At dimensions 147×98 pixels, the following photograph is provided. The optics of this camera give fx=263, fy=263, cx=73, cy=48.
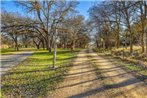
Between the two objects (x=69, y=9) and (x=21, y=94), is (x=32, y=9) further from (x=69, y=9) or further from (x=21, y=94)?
(x=21, y=94)

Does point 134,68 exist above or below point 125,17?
below

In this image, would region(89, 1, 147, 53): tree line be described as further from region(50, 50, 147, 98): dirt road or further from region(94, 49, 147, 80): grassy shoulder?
region(50, 50, 147, 98): dirt road

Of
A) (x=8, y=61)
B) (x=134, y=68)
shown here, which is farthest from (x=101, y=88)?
(x=8, y=61)

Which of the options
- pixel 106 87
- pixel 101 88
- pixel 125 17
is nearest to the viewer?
pixel 101 88

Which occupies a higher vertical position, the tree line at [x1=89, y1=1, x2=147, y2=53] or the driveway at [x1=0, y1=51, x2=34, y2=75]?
the tree line at [x1=89, y1=1, x2=147, y2=53]

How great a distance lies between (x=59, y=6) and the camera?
A: 4712 centimetres

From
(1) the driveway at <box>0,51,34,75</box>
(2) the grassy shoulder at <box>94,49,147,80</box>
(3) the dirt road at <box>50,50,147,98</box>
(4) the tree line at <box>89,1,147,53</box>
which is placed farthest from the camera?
(4) the tree line at <box>89,1,147,53</box>

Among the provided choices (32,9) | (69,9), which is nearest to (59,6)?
(69,9)

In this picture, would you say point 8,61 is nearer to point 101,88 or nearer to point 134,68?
point 134,68

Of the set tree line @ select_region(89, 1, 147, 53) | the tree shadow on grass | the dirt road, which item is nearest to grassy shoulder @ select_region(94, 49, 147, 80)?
the tree shadow on grass

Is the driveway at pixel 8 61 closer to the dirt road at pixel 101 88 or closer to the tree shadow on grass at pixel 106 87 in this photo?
the dirt road at pixel 101 88

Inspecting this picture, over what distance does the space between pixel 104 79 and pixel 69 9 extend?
35.7 metres

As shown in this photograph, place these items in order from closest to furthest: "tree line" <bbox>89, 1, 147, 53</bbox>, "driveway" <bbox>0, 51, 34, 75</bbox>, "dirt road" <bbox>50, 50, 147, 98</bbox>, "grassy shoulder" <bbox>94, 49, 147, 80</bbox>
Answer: "dirt road" <bbox>50, 50, 147, 98</bbox> < "grassy shoulder" <bbox>94, 49, 147, 80</bbox> < "driveway" <bbox>0, 51, 34, 75</bbox> < "tree line" <bbox>89, 1, 147, 53</bbox>

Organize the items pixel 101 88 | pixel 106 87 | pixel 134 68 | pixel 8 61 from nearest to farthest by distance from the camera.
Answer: pixel 101 88 < pixel 106 87 < pixel 134 68 < pixel 8 61
